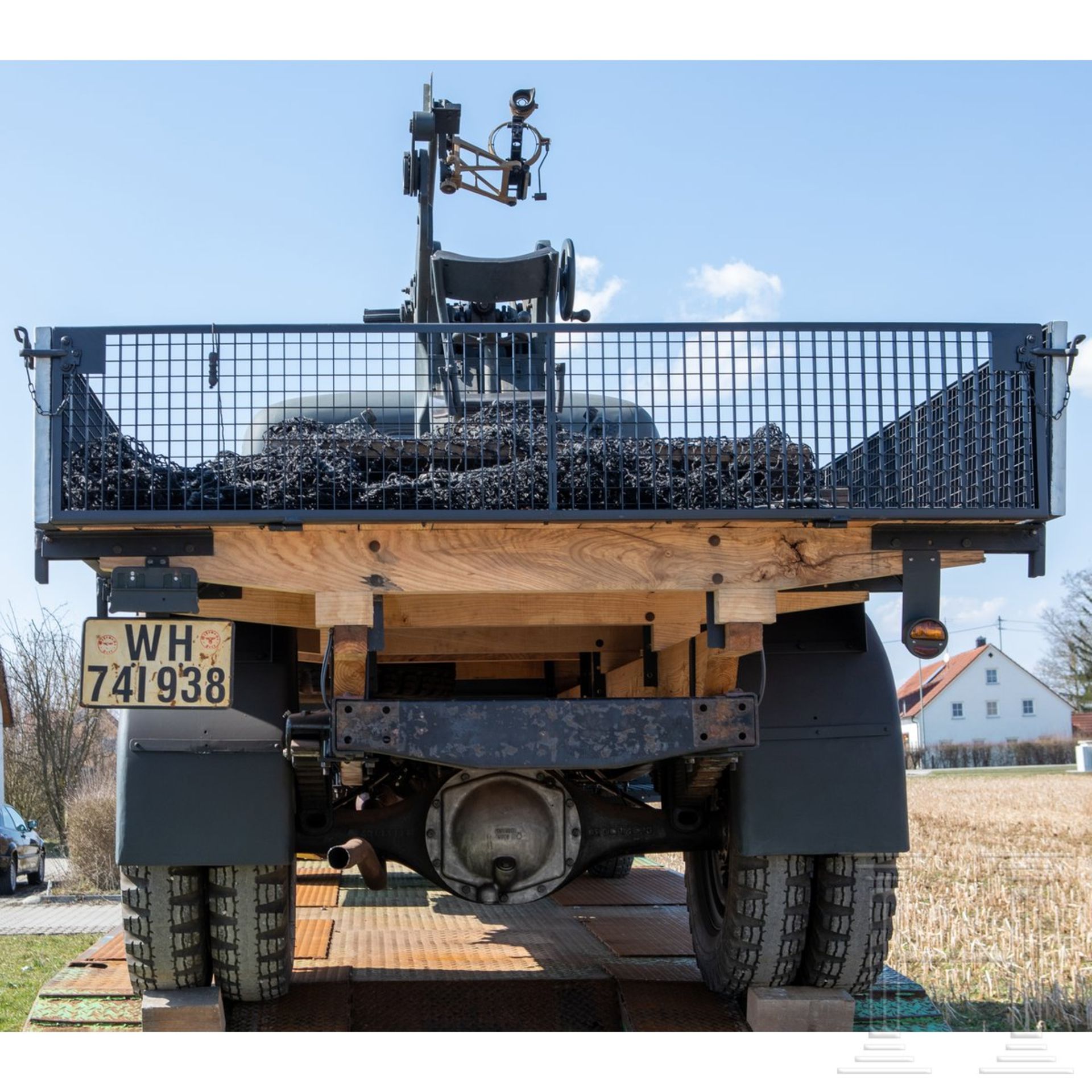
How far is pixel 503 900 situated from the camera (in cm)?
578

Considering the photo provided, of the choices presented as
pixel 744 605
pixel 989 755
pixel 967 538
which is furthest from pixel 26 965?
pixel 989 755

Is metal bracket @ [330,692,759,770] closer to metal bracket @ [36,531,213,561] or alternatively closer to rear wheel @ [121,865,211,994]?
metal bracket @ [36,531,213,561]

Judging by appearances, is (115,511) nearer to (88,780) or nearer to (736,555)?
(736,555)

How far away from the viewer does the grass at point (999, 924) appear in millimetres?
6559

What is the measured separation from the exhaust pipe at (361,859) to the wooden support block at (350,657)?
0.79 meters

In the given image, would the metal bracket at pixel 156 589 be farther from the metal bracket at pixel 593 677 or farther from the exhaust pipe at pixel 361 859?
the metal bracket at pixel 593 677

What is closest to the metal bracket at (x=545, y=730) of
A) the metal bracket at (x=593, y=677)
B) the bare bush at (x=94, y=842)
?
the metal bracket at (x=593, y=677)

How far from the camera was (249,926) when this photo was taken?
5.71 meters

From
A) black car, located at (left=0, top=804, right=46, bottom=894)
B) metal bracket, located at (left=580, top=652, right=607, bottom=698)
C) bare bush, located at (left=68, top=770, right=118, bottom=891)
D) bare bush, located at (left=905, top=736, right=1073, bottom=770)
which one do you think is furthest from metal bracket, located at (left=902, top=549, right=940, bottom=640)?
bare bush, located at (left=905, top=736, right=1073, bottom=770)

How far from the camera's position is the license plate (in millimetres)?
4906

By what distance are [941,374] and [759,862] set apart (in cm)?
205

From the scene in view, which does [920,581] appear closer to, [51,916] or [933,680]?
[51,916]

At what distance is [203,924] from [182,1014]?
1.24 ft

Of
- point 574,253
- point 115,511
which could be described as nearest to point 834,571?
point 115,511
